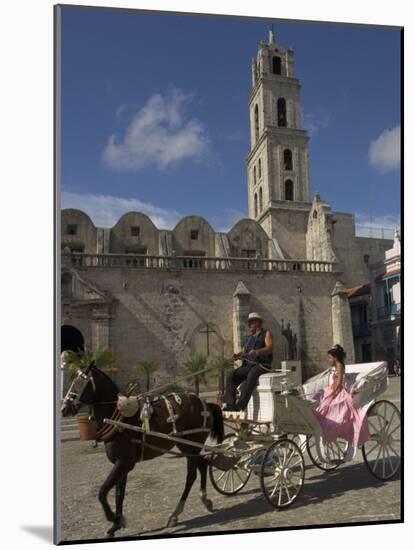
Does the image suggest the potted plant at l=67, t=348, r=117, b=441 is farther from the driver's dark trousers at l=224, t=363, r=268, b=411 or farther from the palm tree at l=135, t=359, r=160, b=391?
the driver's dark trousers at l=224, t=363, r=268, b=411

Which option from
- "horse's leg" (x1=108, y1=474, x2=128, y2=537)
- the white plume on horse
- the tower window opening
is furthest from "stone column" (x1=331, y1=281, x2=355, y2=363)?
"horse's leg" (x1=108, y1=474, x2=128, y2=537)

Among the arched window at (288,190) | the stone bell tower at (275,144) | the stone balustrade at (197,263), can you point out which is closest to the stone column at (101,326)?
the stone balustrade at (197,263)

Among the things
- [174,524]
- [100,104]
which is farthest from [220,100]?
[174,524]

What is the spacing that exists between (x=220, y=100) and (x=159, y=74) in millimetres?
961

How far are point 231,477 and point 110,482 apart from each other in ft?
6.20

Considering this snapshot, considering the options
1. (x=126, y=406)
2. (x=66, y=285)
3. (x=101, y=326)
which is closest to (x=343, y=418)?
(x=126, y=406)

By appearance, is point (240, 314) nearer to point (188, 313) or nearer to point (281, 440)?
point (188, 313)

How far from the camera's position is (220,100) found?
8742mm

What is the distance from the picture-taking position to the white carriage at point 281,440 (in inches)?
308

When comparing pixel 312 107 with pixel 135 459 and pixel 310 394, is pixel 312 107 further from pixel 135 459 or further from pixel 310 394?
pixel 135 459

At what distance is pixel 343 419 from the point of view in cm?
862

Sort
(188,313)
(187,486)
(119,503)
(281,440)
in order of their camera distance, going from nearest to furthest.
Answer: (119,503) → (187,486) → (281,440) → (188,313)

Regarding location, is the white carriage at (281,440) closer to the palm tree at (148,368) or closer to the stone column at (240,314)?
the stone column at (240,314)

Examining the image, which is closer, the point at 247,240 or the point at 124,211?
the point at 124,211
